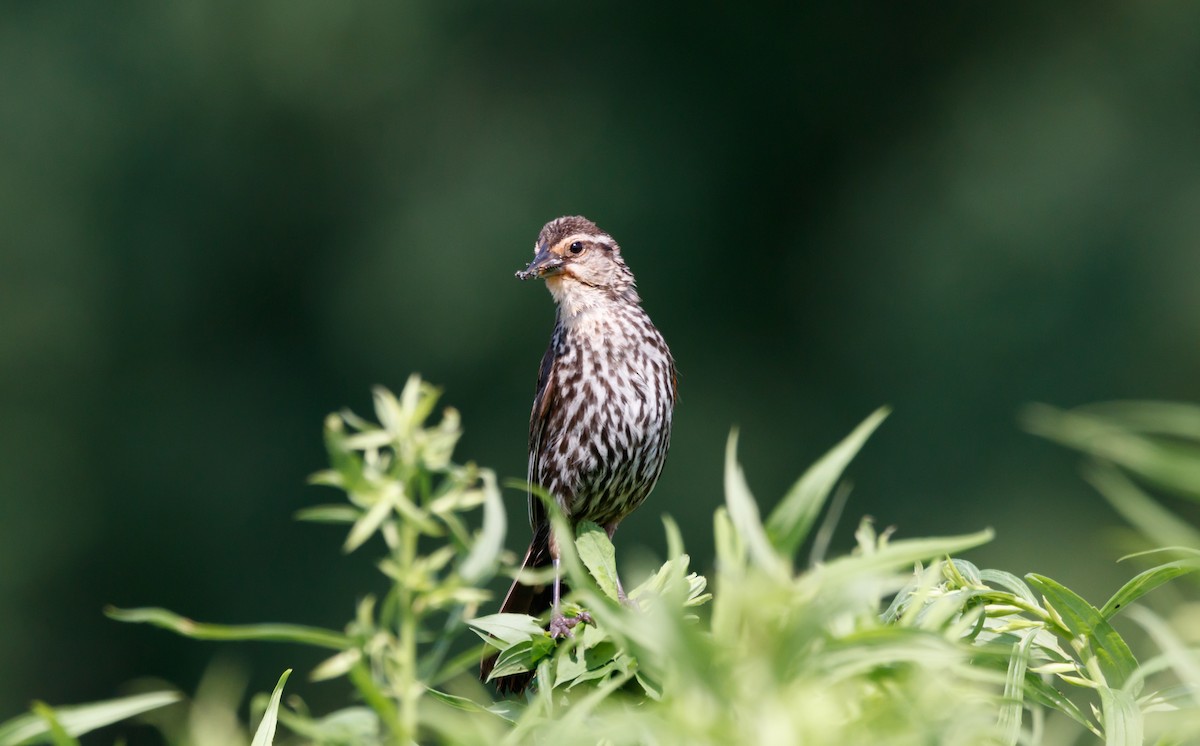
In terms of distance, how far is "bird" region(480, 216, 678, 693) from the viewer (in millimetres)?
4098

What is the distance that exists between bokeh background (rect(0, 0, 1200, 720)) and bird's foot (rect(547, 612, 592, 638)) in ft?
36.6

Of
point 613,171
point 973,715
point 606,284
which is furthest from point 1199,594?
point 613,171

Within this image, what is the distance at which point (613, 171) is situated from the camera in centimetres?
1477

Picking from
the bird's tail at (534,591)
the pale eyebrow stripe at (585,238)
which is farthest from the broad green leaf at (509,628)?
the pale eyebrow stripe at (585,238)

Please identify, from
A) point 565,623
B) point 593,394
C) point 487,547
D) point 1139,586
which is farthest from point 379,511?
point 593,394

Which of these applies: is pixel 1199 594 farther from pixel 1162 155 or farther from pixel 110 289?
pixel 110 289

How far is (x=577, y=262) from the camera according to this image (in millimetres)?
4262

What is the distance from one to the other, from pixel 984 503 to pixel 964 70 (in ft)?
16.7

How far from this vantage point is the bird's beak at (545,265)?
416 cm

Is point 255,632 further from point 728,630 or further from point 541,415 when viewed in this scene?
point 541,415

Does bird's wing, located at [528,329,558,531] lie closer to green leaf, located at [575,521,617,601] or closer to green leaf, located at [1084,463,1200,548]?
green leaf, located at [575,521,617,601]

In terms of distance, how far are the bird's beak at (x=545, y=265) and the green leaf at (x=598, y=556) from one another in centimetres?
215

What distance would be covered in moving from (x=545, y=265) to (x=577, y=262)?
119 millimetres

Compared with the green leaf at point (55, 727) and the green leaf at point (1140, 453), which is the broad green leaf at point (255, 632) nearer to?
the green leaf at point (55, 727)
